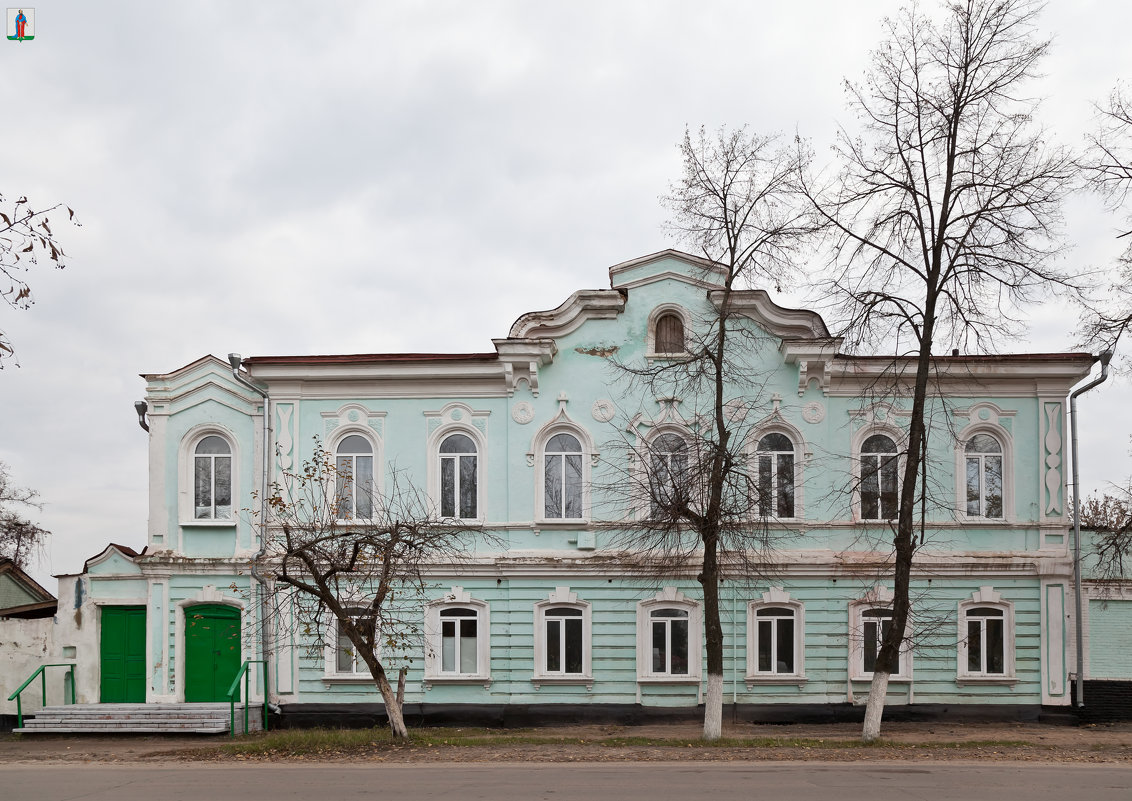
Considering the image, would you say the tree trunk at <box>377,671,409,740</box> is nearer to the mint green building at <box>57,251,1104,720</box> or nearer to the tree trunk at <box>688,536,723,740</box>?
the mint green building at <box>57,251,1104,720</box>

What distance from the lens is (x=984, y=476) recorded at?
2156 centimetres

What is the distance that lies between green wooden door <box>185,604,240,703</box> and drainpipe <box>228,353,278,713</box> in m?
0.66

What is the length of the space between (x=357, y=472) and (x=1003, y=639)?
13348 mm

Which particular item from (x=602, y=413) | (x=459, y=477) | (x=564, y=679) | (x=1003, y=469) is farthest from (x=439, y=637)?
(x=1003, y=469)

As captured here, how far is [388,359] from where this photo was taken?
21594 millimetres

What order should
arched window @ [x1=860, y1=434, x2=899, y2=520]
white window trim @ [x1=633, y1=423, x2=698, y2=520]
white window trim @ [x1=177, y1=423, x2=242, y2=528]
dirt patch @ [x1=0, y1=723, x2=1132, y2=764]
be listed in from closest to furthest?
dirt patch @ [x1=0, y1=723, x2=1132, y2=764] < white window trim @ [x1=633, y1=423, x2=698, y2=520] < arched window @ [x1=860, y1=434, x2=899, y2=520] < white window trim @ [x1=177, y1=423, x2=242, y2=528]

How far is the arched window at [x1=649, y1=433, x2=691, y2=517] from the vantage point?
18188 mm

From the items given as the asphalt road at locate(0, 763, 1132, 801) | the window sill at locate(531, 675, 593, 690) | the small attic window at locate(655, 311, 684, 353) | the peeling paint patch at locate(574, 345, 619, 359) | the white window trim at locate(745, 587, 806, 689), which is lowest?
the asphalt road at locate(0, 763, 1132, 801)

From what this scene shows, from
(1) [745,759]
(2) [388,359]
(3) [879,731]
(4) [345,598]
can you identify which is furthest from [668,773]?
(2) [388,359]

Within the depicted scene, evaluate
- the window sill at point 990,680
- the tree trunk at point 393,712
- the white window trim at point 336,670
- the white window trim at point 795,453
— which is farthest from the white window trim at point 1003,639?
the white window trim at point 336,670

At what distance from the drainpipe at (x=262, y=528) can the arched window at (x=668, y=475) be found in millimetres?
7697

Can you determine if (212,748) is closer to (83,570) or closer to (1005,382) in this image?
(83,570)

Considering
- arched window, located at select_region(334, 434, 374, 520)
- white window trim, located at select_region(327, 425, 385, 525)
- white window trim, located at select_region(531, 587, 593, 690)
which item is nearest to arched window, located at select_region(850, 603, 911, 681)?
white window trim, located at select_region(531, 587, 593, 690)

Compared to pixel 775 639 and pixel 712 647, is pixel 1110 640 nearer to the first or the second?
pixel 775 639
